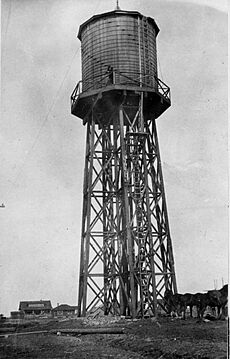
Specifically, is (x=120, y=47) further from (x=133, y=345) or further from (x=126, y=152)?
(x=133, y=345)

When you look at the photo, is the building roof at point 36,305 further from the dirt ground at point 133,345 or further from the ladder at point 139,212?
the dirt ground at point 133,345

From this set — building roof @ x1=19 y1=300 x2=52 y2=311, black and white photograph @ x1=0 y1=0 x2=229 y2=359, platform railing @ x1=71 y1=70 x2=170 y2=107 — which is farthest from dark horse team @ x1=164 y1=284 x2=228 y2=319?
building roof @ x1=19 y1=300 x2=52 y2=311

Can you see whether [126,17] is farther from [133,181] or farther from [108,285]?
[108,285]

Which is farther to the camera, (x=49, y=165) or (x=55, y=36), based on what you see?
(x=49, y=165)

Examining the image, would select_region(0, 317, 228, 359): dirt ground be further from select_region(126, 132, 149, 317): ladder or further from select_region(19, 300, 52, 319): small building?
select_region(19, 300, 52, 319): small building

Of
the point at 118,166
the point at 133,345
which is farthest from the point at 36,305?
the point at 133,345

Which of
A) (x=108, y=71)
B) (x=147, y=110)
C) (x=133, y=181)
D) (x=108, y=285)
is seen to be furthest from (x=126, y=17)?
(x=108, y=285)
